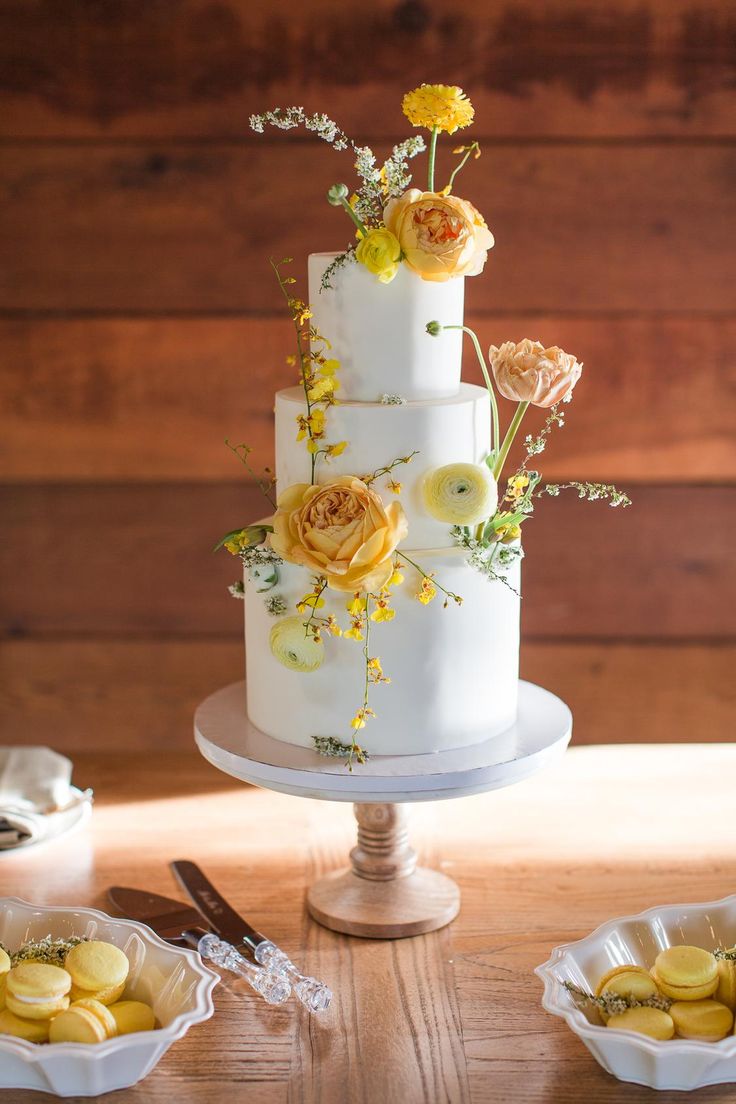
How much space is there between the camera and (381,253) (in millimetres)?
1048

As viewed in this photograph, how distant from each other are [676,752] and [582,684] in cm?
46

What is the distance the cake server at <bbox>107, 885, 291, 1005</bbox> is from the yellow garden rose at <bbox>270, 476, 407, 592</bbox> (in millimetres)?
333

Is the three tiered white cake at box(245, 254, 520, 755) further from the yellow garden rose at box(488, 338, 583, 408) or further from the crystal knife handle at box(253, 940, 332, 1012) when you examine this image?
the crystal knife handle at box(253, 940, 332, 1012)

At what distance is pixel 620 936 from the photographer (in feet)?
3.29

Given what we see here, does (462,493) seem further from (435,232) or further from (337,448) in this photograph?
(435,232)

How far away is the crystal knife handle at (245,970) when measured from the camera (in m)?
1.01

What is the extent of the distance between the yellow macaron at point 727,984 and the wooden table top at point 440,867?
7 centimetres

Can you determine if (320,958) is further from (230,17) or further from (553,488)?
(230,17)

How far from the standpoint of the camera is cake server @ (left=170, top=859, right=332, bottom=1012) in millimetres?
1009

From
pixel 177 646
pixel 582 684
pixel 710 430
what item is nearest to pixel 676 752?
pixel 582 684

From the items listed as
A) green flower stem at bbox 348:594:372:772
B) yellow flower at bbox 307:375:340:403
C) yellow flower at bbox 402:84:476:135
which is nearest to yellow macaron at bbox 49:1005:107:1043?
green flower stem at bbox 348:594:372:772

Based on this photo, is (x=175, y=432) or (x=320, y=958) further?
(x=175, y=432)

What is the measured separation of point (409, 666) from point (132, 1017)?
0.37m

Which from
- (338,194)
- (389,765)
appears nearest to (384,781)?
(389,765)
